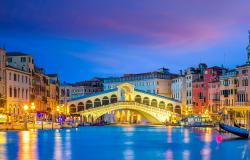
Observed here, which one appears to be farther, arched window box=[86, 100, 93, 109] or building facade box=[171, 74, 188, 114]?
building facade box=[171, 74, 188, 114]

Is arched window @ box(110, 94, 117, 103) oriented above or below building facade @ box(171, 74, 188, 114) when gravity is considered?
below

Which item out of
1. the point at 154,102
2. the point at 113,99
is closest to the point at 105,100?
the point at 113,99

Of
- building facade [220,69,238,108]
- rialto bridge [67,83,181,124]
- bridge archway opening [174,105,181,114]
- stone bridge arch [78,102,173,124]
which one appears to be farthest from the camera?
bridge archway opening [174,105,181,114]

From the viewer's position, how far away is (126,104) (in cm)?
6006

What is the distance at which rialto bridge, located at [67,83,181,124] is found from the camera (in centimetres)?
6066

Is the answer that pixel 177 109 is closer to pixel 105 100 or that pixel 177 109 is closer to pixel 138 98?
pixel 138 98

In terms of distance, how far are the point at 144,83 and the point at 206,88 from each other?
55.3ft

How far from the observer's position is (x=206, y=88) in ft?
204

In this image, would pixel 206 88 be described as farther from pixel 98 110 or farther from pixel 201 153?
pixel 201 153

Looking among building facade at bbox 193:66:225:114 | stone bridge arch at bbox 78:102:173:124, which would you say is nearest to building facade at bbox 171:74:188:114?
building facade at bbox 193:66:225:114

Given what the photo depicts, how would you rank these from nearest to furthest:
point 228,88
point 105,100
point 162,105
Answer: point 228,88
point 162,105
point 105,100

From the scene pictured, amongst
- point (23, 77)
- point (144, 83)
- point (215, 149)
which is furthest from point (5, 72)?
point (144, 83)

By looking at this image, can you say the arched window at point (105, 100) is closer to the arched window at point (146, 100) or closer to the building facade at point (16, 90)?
the arched window at point (146, 100)

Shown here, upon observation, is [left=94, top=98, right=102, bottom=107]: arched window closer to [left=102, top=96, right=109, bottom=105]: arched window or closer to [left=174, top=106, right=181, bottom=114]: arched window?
[left=102, top=96, right=109, bottom=105]: arched window
